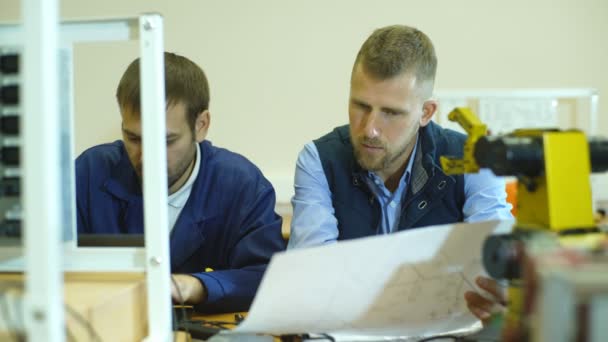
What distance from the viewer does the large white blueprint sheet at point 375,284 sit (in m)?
0.77

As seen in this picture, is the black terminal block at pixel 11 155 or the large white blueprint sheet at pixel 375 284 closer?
the black terminal block at pixel 11 155

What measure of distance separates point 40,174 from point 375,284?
49 cm

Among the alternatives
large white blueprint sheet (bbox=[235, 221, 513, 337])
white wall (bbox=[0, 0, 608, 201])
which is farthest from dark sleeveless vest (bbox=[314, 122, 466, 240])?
white wall (bbox=[0, 0, 608, 201])

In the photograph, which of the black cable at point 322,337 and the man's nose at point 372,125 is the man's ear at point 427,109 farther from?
the black cable at point 322,337

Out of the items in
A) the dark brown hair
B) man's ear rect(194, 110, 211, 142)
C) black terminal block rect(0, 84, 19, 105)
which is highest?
the dark brown hair

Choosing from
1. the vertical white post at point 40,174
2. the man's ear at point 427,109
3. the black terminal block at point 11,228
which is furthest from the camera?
the man's ear at point 427,109

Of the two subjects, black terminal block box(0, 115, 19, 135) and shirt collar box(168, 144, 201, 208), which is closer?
black terminal block box(0, 115, 19, 135)

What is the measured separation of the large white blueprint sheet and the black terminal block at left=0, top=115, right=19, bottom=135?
A: 342 mm

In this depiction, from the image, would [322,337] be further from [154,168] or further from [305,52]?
[305,52]

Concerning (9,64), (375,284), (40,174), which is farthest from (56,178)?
(375,284)

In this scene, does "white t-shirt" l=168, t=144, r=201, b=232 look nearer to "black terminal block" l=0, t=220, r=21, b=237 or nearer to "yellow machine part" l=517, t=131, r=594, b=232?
"black terminal block" l=0, t=220, r=21, b=237

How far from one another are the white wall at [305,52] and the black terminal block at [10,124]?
1975 millimetres

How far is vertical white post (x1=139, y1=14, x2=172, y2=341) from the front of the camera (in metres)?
0.75

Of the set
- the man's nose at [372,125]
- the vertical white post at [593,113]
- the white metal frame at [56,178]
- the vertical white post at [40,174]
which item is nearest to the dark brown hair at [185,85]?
the man's nose at [372,125]
